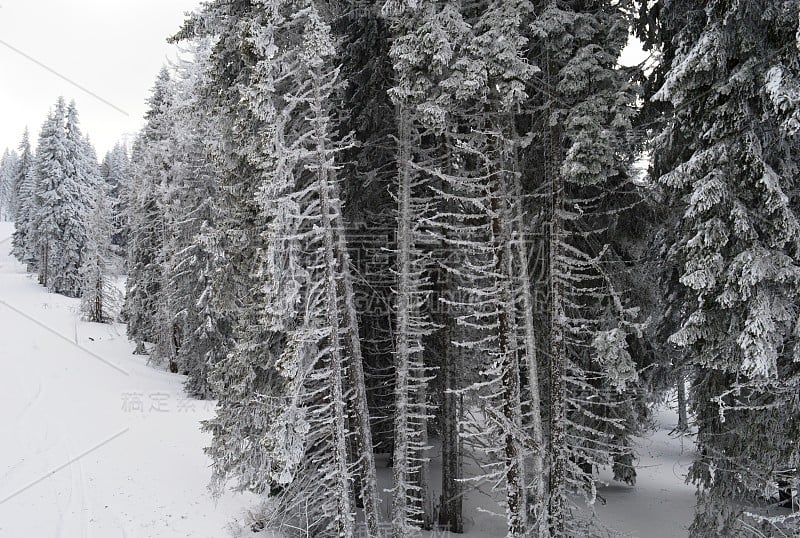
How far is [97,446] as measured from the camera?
1673cm

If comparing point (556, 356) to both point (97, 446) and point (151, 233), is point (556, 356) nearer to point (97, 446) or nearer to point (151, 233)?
point (97, 446)

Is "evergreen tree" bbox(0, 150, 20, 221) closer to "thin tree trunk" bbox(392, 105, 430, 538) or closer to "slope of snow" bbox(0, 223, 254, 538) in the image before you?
"slope of snow" bbox(0, 223, 254, 538)

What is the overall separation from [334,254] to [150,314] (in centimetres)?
2520

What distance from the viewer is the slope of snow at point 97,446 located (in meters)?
12.0

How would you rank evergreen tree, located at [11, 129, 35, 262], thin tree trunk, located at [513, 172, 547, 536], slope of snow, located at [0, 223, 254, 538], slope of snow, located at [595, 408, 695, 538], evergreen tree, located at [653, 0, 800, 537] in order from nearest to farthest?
evergreen tree, located at [653, 0, 800, 537] → thin tree trunk, located at [513, 172, 547, 536] → slope of snow, located at [0, 223, 254, 538] → slope of snow, located at [595, 408, 695, 538] → evergreen tree, located at [11, 129, 35, 262]

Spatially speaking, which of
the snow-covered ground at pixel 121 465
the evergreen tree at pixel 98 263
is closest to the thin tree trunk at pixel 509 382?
the snow-covered ground at pixel 121 465

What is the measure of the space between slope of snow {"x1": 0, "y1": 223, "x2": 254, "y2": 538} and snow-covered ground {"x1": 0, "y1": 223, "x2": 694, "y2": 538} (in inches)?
1.4

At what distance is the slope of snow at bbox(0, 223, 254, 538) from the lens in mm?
11961

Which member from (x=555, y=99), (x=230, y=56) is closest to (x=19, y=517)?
(x=230, y=56)

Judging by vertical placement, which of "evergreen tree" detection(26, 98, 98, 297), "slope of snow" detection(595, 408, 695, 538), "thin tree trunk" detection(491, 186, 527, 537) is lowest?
"slope of snow" detection(595, 408, 695, 538)

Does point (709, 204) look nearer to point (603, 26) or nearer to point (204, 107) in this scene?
point (603, 26)

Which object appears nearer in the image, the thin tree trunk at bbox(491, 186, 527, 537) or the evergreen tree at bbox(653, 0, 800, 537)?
the evergreen tree at bbox(653, 0, 800, 537)

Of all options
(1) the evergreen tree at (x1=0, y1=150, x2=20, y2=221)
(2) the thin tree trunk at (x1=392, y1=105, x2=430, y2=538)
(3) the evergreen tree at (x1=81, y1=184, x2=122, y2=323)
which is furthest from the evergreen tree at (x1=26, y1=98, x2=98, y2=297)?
(1) the evergreen tree at (x1=0, y1=150, x2=20, y2=221)

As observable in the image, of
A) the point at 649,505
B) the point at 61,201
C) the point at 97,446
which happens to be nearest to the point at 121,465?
the point at 97,446
